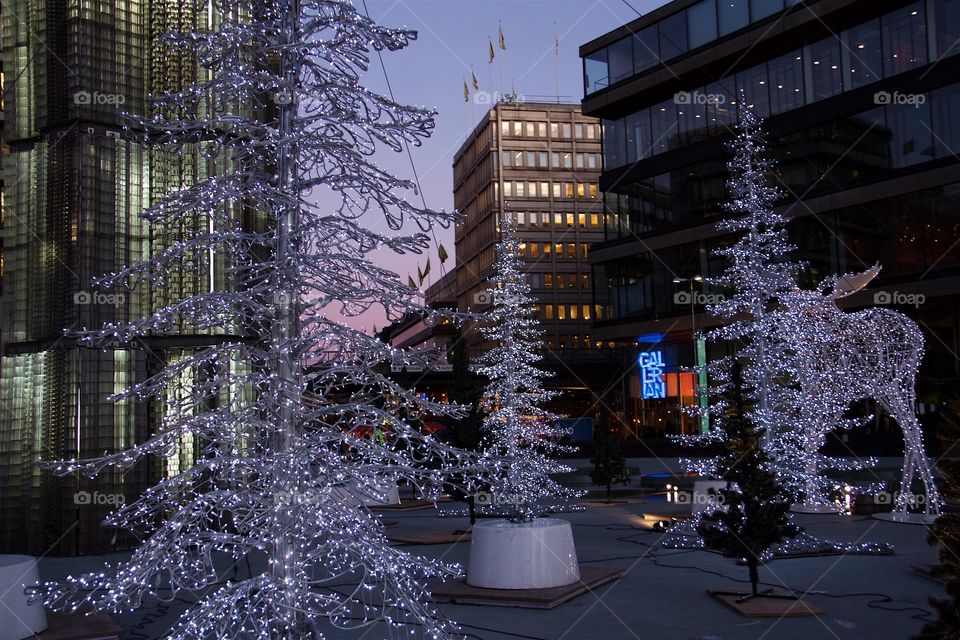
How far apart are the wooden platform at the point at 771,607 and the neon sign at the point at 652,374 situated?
146 feet

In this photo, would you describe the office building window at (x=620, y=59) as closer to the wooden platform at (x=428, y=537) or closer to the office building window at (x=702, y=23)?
the office building window at (x=702, y=23)

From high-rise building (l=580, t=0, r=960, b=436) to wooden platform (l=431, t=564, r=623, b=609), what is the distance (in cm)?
2841

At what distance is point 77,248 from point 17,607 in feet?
30.2

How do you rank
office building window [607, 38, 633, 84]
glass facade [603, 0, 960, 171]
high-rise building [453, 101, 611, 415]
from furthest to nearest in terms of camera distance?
high-rise building [453, 101, 611, 415], office building window [607, 38, 633, 84], glass facade [603, 0, 960, 171]

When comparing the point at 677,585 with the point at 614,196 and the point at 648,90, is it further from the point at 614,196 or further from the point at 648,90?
the point at 614,196

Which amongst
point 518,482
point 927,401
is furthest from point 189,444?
point 927,401

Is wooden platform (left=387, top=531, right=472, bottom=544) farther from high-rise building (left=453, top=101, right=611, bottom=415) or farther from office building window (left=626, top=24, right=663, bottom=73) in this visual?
high-rise building (left=453, top=101, right=611, bottom=415)

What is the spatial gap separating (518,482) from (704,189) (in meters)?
30.8

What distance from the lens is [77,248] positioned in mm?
18375
